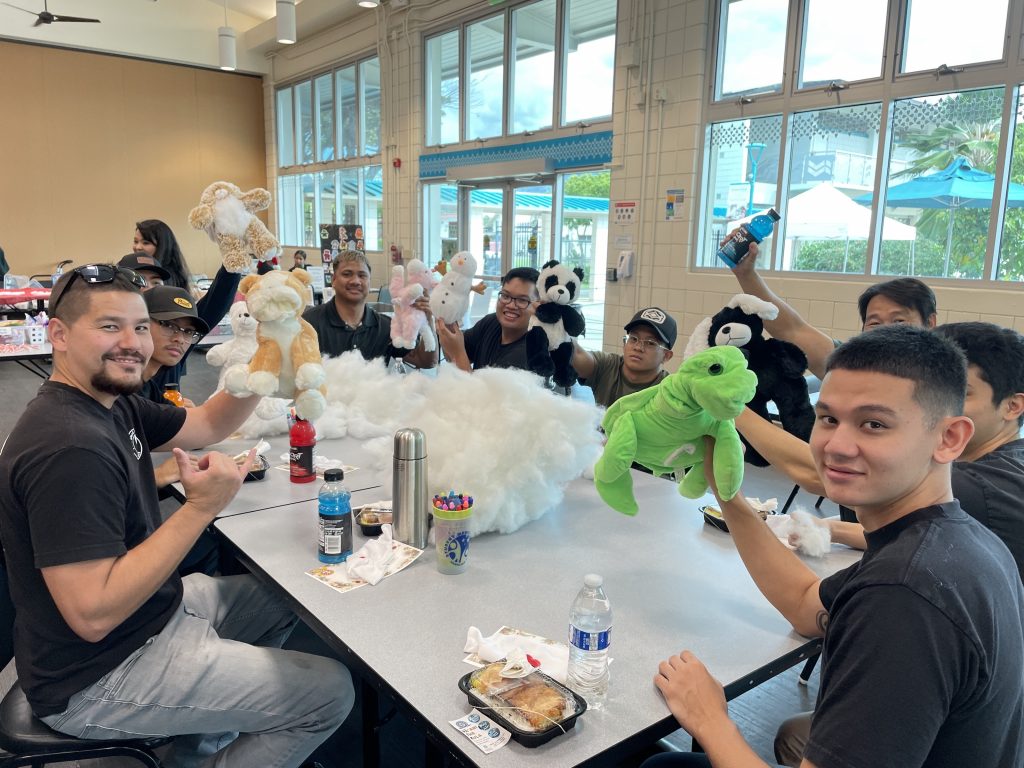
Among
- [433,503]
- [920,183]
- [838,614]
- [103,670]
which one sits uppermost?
[920,183]

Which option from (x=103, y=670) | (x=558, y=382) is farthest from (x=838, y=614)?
(x=558, y=382)

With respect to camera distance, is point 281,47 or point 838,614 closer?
point 838,614

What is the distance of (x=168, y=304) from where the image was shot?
2.29 metres

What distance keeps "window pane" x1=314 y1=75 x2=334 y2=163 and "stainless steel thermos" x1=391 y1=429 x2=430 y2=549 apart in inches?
394

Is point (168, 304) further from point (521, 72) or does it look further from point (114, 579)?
point (521, 72)

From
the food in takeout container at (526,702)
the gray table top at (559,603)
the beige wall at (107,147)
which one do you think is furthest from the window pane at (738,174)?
the beige wall at (107,147)

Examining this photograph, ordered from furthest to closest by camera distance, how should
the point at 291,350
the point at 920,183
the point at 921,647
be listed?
the point at 920,183 → the point at 291,350 → the point at 921,647

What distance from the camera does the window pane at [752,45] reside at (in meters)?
5.20

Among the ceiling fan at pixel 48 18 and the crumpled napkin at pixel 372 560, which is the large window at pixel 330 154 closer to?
the ceiling fan at pixel 48 18

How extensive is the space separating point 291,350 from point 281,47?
11282mm

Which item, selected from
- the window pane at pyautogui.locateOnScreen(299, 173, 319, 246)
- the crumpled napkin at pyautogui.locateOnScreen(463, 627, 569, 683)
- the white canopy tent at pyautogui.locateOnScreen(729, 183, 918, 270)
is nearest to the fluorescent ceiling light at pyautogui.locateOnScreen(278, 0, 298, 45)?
the window pane at pyautogui.locateOnScreen(299, 173, 319, 246)

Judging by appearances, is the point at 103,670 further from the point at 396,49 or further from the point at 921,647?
the point at 396,49

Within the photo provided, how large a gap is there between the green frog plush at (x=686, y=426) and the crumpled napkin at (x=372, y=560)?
21.5 inches

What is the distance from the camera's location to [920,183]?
458 cm
